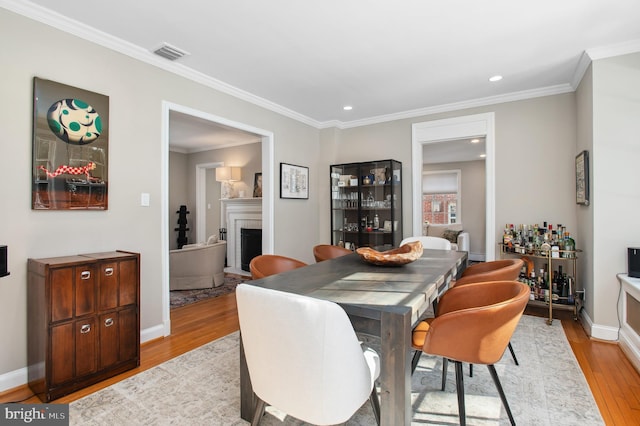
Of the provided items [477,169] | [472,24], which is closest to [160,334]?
[472,24]

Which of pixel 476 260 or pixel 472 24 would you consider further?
pixel 476 260

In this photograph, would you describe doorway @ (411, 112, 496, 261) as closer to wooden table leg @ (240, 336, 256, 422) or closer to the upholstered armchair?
the upholstered armchair

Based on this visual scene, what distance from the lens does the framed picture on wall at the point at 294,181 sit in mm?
4477

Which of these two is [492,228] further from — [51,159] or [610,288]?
[51,159]

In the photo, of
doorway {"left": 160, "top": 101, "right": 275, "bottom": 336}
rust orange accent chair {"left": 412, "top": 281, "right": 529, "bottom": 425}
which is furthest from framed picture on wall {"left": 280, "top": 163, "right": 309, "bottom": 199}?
rust orange accent chair {"left": 412, "top": 281, "right": 529, "bottom": 425}

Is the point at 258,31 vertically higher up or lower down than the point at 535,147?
higher up

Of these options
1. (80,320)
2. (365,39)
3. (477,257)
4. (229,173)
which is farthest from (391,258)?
(477,257)

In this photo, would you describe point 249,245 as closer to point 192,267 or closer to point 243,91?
point 192,267

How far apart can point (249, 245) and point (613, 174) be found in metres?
5.13

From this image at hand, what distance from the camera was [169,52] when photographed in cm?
284

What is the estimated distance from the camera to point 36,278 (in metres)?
2.11

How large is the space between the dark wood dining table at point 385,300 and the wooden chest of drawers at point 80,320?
3.82ft

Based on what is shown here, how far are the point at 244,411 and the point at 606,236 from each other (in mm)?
3289

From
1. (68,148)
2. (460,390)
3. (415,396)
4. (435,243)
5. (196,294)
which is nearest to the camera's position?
(460,390)
